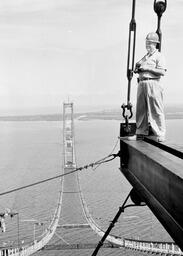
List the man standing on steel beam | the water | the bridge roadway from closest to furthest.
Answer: the man standing on steel beam, the bridge roadway, the water

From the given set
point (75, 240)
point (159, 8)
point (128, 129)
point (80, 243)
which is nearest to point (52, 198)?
point (75, 240)

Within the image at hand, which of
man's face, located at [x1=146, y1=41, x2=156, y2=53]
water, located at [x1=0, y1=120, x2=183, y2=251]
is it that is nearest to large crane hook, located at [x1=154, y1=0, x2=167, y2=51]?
man's face, located at [x1=146, y1=41, x2=156, y2=53]

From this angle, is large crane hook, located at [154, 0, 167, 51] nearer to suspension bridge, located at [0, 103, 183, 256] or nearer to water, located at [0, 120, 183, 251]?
suspension bridge, located at [0, 103, 183, 256]

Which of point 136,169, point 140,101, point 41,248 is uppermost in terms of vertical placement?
point 140,101

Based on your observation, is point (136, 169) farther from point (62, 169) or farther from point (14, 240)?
point (62, 169)

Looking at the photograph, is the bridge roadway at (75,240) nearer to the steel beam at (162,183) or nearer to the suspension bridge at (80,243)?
the suspension bridge at (80,243)

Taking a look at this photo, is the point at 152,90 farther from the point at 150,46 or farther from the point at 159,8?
the point at 159,8

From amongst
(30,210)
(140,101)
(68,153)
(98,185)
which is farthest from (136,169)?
(68,153)

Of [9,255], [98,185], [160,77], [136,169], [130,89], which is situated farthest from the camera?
[98,185]
